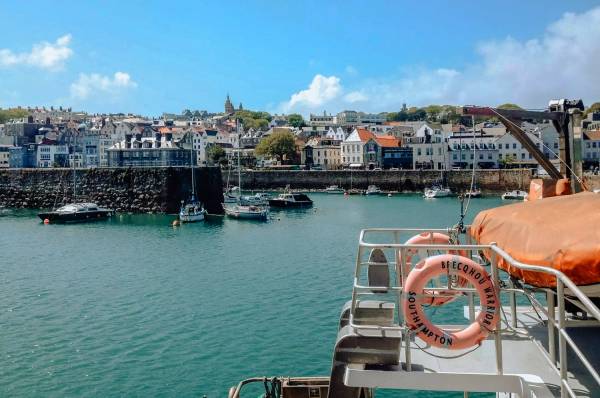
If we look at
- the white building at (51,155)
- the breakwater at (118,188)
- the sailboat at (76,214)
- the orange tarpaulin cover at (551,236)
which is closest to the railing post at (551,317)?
the orange tarpaulin cover at (551,236)

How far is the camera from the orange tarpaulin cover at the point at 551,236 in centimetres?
518

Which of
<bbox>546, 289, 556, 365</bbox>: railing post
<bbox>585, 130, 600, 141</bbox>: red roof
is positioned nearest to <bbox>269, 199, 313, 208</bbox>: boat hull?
<bbox>585, 130, 600, 141</bbox>: red roof

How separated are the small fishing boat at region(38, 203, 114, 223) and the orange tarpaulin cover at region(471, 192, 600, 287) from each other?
5674 centimetres

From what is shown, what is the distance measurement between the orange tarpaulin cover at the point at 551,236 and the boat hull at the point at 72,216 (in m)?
56.7

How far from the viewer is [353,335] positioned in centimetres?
619

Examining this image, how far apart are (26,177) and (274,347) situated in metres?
63.9

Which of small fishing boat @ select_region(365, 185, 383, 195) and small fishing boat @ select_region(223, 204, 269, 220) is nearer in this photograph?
small fishing boat @ select_region(223, 204, 269, 220)

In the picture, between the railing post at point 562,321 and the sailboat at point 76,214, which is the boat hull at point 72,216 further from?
the railing post at point 562,321

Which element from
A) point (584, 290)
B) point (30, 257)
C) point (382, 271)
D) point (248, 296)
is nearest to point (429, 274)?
point (584, 290)

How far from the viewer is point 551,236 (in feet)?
19.0

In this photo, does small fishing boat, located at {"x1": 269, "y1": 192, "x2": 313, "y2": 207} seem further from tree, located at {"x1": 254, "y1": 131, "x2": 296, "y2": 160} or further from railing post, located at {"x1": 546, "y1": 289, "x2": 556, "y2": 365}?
railing post, located at {"x1": 546, "y1": 289, "x2": 556, "y2": 365}

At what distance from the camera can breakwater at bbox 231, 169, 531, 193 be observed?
93688 millimetres

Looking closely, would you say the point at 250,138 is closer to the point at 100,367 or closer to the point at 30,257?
the point at 30,257

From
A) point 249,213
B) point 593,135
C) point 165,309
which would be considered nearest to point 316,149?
point 593,135
